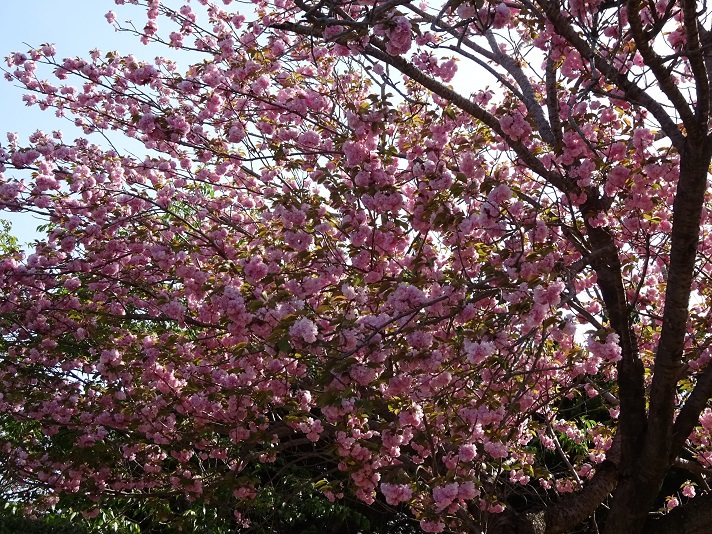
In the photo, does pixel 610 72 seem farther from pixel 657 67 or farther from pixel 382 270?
pixel 382 270

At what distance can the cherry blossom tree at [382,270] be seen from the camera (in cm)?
340

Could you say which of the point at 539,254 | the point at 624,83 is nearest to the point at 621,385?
the point at 539,254

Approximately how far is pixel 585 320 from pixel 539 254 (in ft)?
5.27

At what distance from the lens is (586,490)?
4.55m

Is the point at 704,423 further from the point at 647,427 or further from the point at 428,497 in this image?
the point at 428,497

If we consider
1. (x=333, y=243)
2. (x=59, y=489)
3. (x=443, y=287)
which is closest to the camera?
(x=443, y=287)

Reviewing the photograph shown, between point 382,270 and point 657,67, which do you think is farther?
point 382,270

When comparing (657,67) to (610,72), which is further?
(610,72)

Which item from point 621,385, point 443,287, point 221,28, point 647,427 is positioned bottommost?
point 647,427

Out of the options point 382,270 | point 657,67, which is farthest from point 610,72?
point 382,270

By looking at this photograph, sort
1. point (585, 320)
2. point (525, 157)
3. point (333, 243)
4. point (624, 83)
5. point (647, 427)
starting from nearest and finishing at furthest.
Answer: point (624, 83)
point (525, 157)
point (647, 427)
point (333, 243)
point (585, 320)

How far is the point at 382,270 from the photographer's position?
402cm

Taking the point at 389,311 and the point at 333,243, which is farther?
the point at 333,243

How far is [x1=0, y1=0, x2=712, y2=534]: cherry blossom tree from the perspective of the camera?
3.40 m
